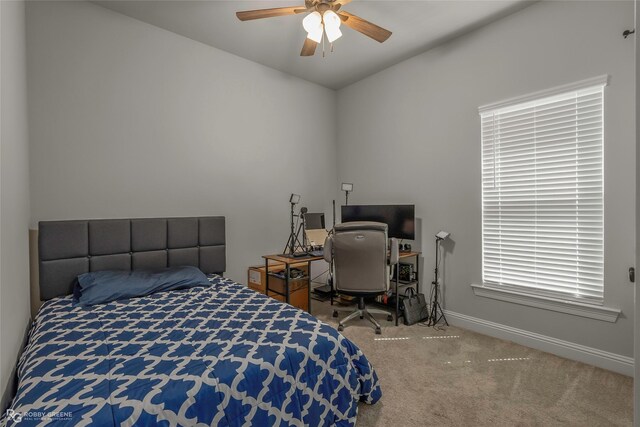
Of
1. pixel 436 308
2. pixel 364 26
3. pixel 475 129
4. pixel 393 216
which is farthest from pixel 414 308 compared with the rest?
pixel 364 26

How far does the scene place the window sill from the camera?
2.28m

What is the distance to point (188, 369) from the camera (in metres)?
1.30

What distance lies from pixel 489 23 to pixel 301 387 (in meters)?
3.43

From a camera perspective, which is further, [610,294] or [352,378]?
[610,294]

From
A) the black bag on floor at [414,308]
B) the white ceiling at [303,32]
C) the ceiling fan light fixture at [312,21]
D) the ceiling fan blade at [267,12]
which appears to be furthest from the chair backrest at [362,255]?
the white ceiling at [303,32]

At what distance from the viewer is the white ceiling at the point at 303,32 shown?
2.59m

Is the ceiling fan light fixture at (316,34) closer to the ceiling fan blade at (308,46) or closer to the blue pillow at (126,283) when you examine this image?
the ceiling fan blade at (308,46)

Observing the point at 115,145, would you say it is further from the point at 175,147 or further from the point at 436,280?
the point at 436,280

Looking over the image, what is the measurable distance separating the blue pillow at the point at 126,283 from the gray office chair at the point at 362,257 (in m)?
1.25

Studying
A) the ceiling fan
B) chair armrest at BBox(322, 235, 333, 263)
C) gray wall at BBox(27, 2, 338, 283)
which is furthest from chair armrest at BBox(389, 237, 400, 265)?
the ceiling fan

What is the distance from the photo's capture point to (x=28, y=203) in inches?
87.9

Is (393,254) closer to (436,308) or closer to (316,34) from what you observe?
(436,308)

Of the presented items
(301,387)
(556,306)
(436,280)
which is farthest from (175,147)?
(556,306)

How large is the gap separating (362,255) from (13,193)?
2476 millimetres
